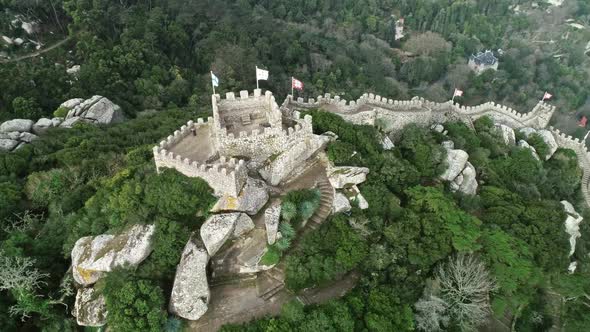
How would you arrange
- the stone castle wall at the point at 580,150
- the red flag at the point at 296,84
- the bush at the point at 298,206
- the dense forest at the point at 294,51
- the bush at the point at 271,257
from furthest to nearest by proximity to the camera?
the dense forest at the point at 294,51 < the stone castle wall at the point at 580,150 < the red flag at the point at 296,84 < the bush at the point at 298,206 < the bush at the point at 271,257

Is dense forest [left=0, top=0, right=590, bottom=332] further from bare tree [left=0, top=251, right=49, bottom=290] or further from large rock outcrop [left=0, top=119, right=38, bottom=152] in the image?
large rock outcrop [left=0, top=119, right=38, bottom=152]

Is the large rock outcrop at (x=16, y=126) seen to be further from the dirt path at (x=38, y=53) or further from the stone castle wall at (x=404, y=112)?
the stone castle wall at (x=404, y=112)

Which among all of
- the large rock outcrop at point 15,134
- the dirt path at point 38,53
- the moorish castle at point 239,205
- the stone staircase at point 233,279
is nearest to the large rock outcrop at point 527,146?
the moorish castle at point 239,205

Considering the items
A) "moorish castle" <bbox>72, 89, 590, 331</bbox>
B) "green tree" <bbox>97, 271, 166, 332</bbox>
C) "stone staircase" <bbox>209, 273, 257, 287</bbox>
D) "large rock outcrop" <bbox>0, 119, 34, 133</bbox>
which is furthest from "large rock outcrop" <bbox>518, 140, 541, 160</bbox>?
"large rock outcrop" <bbox>0, 119, 34, 133</bbox>

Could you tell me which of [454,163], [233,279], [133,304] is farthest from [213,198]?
[454,163]

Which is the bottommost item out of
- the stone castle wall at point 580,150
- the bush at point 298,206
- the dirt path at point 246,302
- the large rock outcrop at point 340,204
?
the stone castle wall at point 580,150

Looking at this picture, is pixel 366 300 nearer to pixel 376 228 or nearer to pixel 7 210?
pixel 376 228

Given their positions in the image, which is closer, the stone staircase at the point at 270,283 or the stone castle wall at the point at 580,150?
the stone staircase at the point at 270,283

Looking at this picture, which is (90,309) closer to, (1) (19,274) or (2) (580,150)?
(1) (19,274)
